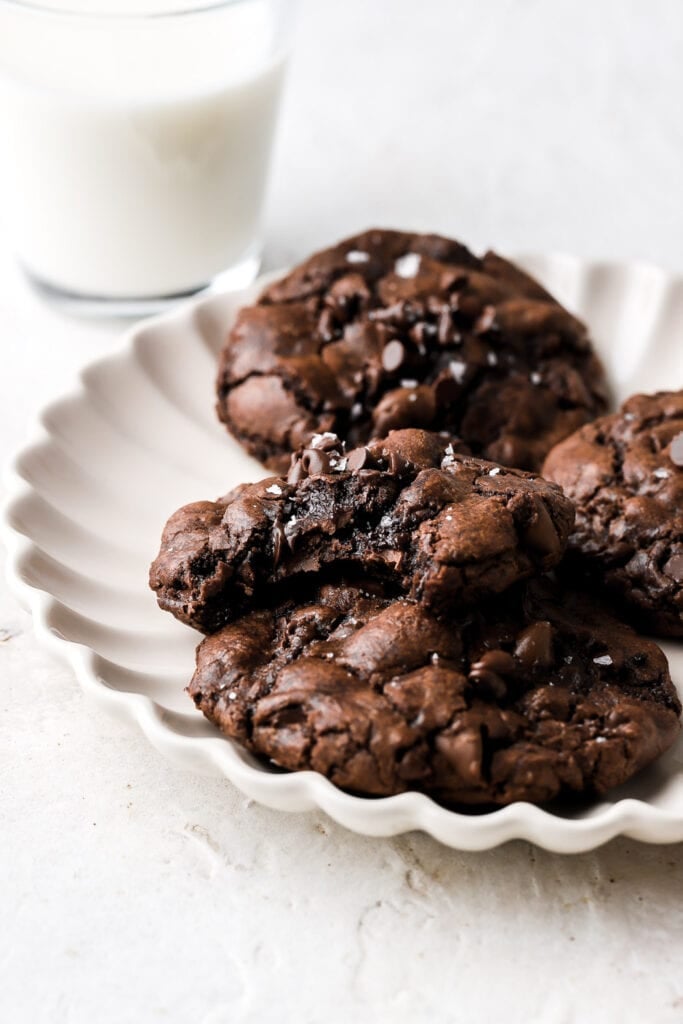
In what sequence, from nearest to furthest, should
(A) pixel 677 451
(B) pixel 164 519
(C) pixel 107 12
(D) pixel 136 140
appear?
1. (A) pixel 677 451
2. (B) pixel 164 519
3. (C) pixel 107 12
4. (D) pixel 136 140

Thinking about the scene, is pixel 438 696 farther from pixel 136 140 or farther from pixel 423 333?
pixel 136 140

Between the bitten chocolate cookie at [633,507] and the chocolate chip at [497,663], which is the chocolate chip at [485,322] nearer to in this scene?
the bitten chocolate cookie at [633,507]

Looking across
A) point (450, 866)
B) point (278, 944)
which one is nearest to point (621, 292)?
point (450, 866)

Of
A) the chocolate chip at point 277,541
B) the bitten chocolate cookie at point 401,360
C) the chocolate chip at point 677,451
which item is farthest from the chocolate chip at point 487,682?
the bitten chocolate cookie at point 401,360

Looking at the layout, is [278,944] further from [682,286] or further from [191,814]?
[682,286]

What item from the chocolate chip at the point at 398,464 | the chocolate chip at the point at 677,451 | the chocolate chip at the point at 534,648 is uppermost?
the chocolate chip at the point at 398,464

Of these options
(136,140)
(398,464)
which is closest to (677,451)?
(398,464)

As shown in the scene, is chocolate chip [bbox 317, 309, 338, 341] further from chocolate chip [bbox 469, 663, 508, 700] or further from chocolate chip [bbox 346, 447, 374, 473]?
chocolate chip [bbox 469, 663, 508, 700]
